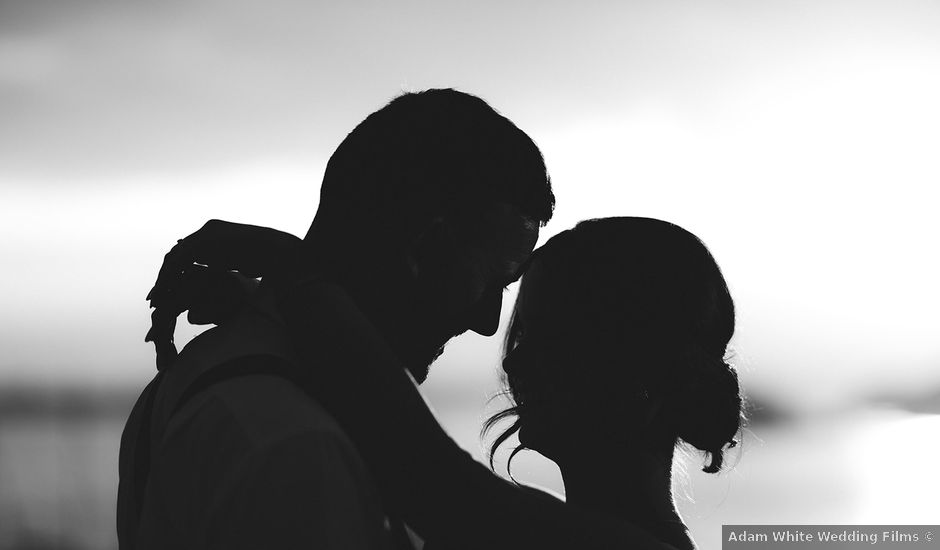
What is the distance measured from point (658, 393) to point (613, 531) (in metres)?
0.65

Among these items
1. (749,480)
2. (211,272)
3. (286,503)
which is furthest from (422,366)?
(749,480)

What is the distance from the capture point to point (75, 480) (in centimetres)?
5241

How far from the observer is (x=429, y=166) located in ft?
6.79

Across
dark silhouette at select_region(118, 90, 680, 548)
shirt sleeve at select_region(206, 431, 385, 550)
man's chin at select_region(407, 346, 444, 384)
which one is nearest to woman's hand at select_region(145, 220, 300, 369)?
dark silhouette at select_region(118, 90, 680, 548)

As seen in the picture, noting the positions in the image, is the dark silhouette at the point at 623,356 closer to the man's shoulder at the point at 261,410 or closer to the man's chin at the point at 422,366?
the man's chin at the point at 422,366

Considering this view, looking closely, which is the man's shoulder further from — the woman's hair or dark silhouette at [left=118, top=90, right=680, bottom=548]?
the woman's hair

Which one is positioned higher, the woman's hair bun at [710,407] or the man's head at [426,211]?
the man's head at [426,211]

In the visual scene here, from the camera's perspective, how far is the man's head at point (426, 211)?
2025mm

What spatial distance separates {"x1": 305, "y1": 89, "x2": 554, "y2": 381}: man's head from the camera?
6.64 ft

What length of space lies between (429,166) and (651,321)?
102cm

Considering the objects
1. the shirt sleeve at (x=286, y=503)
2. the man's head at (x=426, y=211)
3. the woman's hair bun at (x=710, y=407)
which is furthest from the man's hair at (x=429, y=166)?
the woman's hair bun at (x=710, y=407)

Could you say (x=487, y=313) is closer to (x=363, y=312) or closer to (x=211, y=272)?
(x=363, y=312)

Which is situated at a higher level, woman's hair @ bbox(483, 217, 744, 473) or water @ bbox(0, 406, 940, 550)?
water @ bbox(0, 406, 940, 550)

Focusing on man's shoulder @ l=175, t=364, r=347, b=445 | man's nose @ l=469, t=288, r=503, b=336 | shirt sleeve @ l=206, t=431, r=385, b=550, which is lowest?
shirt sleeve @ l=206, t=431, r=385, b=550
